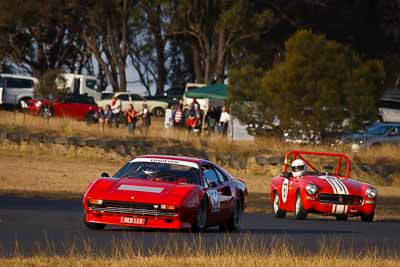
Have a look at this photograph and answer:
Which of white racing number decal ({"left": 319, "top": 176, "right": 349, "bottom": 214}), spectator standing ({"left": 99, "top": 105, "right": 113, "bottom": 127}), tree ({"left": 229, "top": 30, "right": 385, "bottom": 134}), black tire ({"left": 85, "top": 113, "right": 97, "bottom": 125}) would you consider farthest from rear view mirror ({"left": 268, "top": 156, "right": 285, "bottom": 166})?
white racing number decal ({"left": 319, "top": 176, "right": 349, "bottom": 214})

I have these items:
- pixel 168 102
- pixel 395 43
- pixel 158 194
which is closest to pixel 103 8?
pixel 168 102

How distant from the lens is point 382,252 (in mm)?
15203

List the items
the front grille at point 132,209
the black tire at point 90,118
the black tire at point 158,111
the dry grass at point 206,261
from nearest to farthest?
1. the dry grass at point 206,261
2. the front grille at point 132,209
3. the black tire at point 90,118
4. the black tire at point 158,111

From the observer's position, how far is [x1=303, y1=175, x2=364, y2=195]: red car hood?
22375mm

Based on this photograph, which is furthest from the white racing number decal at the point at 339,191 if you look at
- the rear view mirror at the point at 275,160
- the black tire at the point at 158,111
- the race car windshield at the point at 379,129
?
the black tire at the point at 158,111

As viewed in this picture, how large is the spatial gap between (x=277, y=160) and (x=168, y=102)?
30.6 m

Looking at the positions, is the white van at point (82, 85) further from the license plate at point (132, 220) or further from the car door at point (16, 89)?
the license plate at point (132, 220)

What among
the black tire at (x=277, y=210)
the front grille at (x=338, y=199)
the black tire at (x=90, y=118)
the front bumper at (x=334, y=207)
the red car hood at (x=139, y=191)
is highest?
the red car hood at (x=139, y=191)

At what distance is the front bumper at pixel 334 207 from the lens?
22.3 m

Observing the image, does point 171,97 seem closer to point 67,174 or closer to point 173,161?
point 67,174

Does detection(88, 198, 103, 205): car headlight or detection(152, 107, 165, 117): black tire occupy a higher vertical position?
detection(88, 198, 103, 205): car headlight

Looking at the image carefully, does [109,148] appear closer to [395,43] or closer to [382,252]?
[382,252]

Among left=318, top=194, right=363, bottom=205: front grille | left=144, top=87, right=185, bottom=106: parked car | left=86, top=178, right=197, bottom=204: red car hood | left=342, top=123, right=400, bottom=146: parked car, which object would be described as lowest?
left=144, top=87, right=185, bottom=106: parked car

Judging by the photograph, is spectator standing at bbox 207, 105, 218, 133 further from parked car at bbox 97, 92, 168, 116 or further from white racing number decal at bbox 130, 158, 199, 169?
white racing number decal at bbox 130, 158, 199, 169
